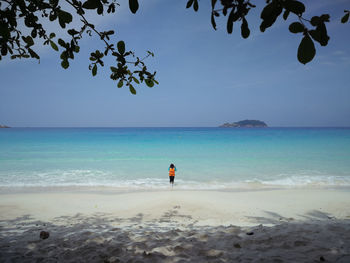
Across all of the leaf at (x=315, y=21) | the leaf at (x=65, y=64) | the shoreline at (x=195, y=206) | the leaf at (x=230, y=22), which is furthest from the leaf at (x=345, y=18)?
the shoreline at (x=195, y=206)

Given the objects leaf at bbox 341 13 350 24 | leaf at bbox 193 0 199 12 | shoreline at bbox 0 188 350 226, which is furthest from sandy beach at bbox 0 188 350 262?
leaf at bbox 193 0 199 12

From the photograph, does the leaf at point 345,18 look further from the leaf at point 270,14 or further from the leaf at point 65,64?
the leaf at point 65,64

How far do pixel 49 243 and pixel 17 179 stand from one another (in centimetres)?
1087

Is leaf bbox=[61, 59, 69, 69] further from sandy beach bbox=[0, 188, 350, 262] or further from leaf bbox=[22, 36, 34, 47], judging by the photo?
sandy beach bbox=[0, 188, 350, 262]

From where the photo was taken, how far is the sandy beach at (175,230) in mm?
2773

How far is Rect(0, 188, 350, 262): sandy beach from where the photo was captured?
2.77m

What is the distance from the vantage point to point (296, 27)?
39.8 inches

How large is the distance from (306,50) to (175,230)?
3.88 metres

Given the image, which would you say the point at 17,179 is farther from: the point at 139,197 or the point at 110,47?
the point at 110,47

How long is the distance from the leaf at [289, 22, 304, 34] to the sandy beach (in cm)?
253

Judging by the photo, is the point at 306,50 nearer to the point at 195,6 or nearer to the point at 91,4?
the point at 195,6

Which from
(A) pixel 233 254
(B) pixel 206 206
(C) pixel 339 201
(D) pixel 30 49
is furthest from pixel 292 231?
(C) pixel 339 201

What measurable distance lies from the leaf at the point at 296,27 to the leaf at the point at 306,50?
2.5 inches

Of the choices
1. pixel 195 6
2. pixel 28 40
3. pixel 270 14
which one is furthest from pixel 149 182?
pixel 270 14
